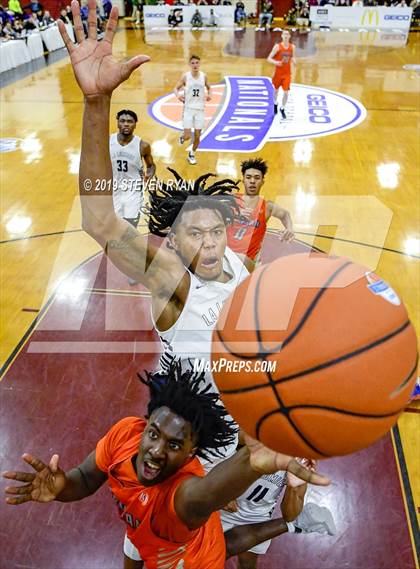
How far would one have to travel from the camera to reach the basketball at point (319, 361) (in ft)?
5.27

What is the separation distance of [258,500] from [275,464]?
1378 millimetres

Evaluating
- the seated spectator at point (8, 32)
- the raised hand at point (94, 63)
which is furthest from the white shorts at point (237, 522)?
the seated spectator at point (8, 32)

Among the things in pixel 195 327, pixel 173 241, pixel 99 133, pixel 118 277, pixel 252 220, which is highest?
pixel 99 133

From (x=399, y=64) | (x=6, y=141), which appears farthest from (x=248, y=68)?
(x=6, y=141)

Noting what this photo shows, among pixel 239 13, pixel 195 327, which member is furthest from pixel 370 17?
pixel 195 327

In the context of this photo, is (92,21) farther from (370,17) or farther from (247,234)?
(370,17)

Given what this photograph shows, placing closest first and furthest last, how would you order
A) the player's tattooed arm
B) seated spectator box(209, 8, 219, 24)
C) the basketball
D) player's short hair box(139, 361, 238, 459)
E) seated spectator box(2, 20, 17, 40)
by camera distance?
the basketball
player's short hair box(139, 361, 238, 459)
the player's tattooed arm
seated spectator box(2, 20, 17, 40)
seated spectator box(209, 8, 219, 24)

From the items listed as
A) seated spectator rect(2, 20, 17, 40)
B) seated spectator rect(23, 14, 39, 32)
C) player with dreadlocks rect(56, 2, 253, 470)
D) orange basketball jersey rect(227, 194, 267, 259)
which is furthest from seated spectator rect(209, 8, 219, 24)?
player with dreadlocks rect(56, 2, 253, 470)

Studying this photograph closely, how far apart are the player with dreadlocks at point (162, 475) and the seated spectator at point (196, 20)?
26.0 metres

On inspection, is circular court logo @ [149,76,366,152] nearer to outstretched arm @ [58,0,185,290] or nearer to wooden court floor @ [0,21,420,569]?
wooden court floor @ [0,21,420,569]

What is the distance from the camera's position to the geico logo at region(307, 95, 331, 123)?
11797 millimetres

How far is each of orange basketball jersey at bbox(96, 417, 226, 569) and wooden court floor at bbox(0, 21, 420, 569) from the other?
1.04 meters

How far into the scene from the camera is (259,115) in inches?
471


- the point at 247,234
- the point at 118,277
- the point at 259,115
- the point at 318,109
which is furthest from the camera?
the point at 318,109
